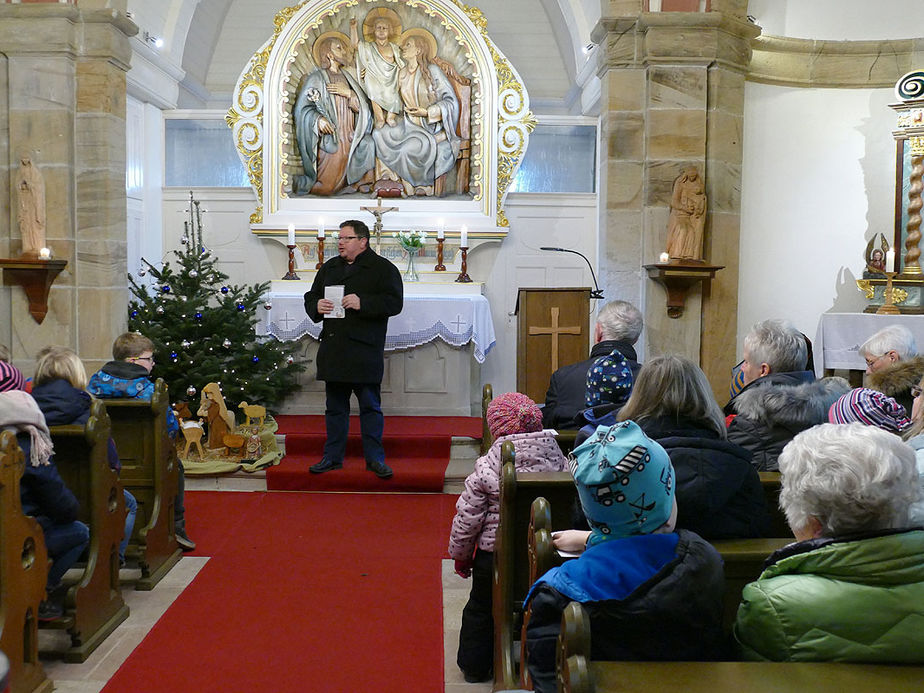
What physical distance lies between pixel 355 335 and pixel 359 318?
0.43 ft

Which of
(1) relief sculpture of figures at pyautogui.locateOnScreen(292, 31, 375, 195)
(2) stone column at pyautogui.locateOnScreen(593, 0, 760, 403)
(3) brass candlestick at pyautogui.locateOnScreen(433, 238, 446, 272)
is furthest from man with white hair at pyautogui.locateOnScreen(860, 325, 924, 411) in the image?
(1) relief sculpture of figures at pyautogui.locateOnScreen(292, 31, 375, 195)

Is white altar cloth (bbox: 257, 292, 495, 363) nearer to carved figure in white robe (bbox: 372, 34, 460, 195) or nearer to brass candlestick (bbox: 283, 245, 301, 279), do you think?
brass candlestick (bbox: 283, 245, 301, 279)

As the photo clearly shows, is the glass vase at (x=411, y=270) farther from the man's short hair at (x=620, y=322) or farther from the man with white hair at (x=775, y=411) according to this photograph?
the man with white hair at (x=775, y=411)

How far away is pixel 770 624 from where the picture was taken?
6.15 ft

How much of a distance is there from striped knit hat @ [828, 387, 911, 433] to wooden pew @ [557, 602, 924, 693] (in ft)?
5.67

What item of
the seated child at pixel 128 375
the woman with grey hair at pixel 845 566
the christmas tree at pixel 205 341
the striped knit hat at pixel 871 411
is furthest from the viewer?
the christmas tree at pixel 205 341

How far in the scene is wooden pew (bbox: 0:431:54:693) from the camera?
10.3 feet

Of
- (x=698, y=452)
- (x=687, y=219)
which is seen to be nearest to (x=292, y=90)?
(x=687, y=219)

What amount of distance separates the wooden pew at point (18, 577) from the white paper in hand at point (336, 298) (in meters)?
3.18

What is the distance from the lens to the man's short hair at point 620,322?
14.8 feet

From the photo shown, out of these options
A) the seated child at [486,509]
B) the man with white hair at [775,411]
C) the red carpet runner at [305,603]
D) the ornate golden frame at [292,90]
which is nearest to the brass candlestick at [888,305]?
the ornate golden frame at [292,90]

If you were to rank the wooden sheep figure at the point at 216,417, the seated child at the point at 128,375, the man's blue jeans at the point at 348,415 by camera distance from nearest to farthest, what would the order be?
1. the seated child at the point at 128,375
2. the man's blue jeans at the point at 348,415
3. the wooden sheep figure at the point at 216,417

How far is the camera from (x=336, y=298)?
21.3 ft

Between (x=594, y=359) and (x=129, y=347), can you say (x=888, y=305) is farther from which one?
(x=129, y=347)
